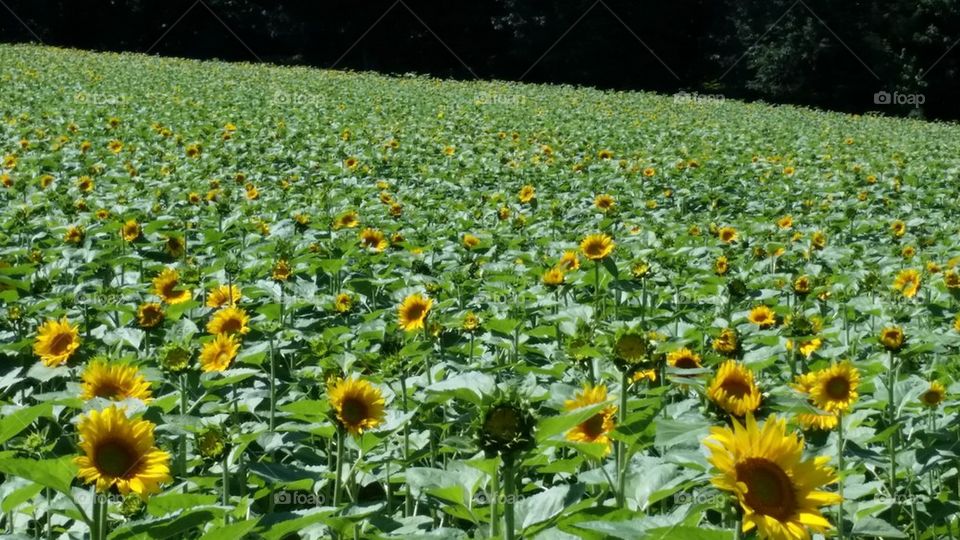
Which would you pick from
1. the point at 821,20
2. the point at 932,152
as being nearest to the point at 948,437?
the point at 932,152

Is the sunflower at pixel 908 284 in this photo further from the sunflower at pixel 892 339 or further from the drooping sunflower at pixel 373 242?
the drooping sunflower at pixel 373 242

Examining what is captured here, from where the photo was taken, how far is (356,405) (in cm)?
161

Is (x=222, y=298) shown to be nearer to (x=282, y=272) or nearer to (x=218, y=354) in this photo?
(x=282, y=272)

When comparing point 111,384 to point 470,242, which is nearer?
point 111,384

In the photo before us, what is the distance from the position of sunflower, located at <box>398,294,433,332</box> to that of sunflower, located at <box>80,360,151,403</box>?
94cm

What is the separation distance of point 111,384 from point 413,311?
102 centimetres

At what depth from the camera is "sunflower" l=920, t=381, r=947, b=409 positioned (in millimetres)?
2231

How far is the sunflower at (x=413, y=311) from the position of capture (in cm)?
257

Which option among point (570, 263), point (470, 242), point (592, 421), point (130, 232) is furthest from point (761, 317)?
point (130, 232)

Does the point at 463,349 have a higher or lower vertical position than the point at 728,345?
lower

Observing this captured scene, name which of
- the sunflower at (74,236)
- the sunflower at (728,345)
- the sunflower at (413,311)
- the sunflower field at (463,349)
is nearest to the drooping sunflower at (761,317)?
the sunflower field at (463,349)

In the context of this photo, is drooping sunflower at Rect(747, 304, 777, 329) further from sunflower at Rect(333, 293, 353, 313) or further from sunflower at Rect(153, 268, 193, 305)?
sunflower at Rect(153, 268, 193, 305)

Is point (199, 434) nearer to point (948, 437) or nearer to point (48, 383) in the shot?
point (48, 383)

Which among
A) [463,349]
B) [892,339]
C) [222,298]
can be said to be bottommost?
[463,349]
